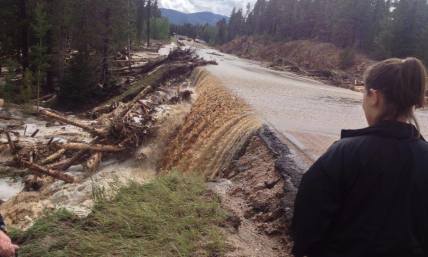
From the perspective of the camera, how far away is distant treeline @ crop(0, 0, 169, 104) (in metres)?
23.6

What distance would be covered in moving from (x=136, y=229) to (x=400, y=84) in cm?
353

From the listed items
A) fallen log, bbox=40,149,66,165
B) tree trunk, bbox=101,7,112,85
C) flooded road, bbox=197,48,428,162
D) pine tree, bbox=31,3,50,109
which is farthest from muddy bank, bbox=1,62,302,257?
tree trunk, bbox=101,7,112,85

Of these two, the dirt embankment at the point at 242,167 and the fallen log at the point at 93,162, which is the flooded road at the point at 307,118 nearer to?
the dirt embankment at the point at 242,167

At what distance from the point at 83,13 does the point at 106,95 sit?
24.3ft

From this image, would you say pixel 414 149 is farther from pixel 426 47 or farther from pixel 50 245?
pixel 426 47

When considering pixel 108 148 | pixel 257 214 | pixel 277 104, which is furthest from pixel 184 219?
pixel 277 104

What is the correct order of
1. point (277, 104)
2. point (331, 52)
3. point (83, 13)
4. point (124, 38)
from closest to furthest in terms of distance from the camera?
1. point (277, 104)
2. point (83, 13)
3. point (124, 38)
4. point (331, 52)

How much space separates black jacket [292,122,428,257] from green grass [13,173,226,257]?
8.17ft

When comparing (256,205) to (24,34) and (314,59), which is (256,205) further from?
(314,59)

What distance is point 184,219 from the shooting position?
5.22m

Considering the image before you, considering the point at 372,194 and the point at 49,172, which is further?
the point at 49,172

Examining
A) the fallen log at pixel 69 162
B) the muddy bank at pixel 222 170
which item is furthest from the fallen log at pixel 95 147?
the muddy bank at pixel 222 170

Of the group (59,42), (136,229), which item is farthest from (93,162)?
(59,42)

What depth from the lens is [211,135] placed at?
11.5 metres
